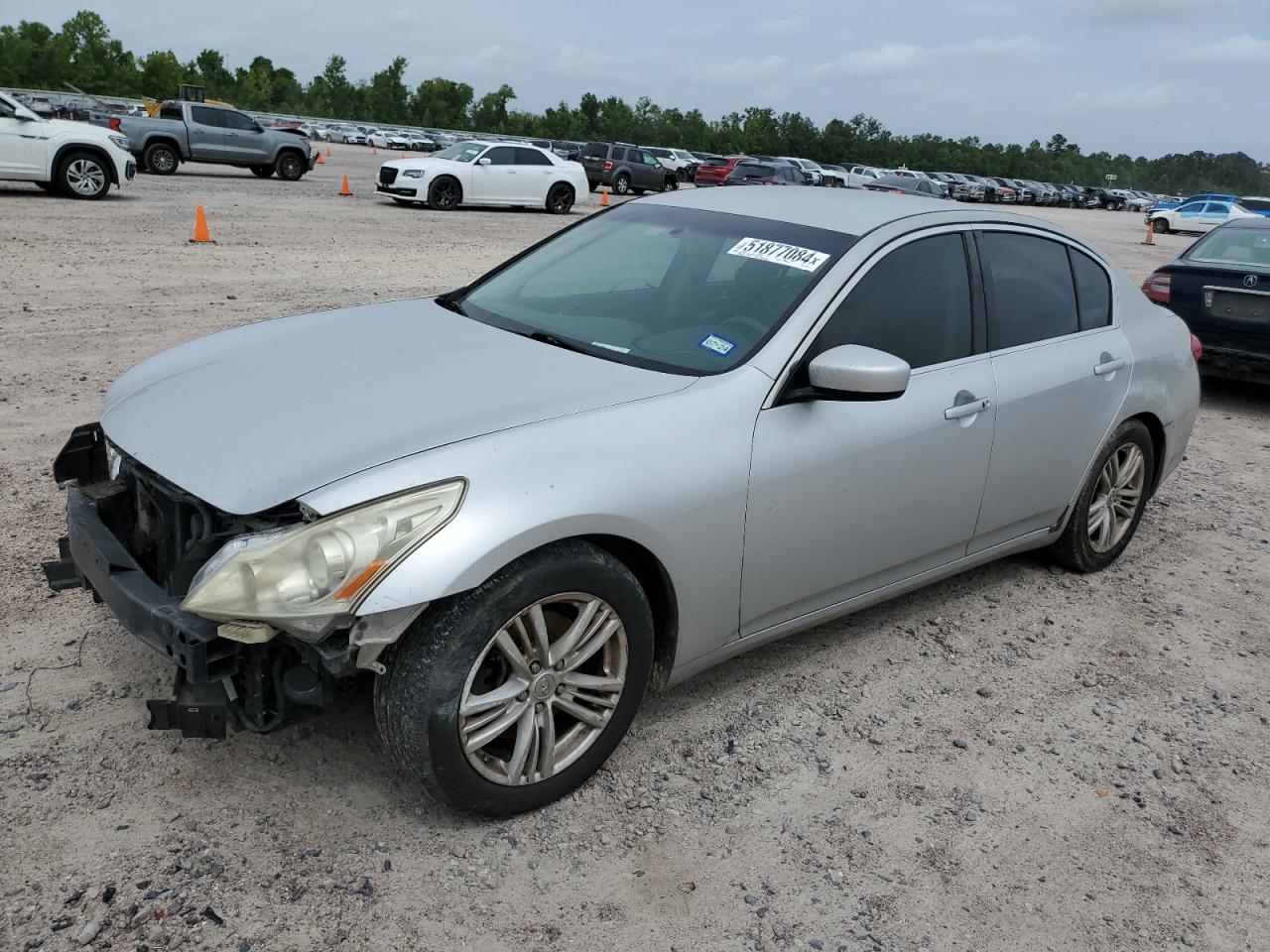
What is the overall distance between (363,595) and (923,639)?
101 inches

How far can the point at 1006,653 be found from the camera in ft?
14.0

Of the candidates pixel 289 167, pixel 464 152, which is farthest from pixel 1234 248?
pixel 289 167

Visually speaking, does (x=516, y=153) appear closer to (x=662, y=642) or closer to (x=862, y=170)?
(x=662, y=642)

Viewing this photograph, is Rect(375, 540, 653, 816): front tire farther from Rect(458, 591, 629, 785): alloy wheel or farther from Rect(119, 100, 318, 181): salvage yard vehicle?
Rect(119, 100, 318, 181): salvage yard vehicle

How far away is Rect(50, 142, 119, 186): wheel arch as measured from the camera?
16672 mm

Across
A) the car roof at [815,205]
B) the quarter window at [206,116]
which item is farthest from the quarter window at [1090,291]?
the quarter window at [206,116]

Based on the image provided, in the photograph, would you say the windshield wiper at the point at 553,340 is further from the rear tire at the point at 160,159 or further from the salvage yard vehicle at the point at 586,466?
the rear tire at the point at 160,159

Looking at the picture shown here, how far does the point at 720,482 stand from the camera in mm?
3143

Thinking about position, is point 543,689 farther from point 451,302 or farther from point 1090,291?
point 1090,291

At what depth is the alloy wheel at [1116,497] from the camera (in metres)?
4.91

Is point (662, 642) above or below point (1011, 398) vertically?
below

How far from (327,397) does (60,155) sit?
16.4m

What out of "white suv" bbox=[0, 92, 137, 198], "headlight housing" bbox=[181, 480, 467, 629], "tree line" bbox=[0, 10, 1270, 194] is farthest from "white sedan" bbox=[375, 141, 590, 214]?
"tree line" bbox=[0, 10, 1270, 194]

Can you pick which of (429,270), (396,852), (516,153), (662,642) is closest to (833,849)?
(662,642)
